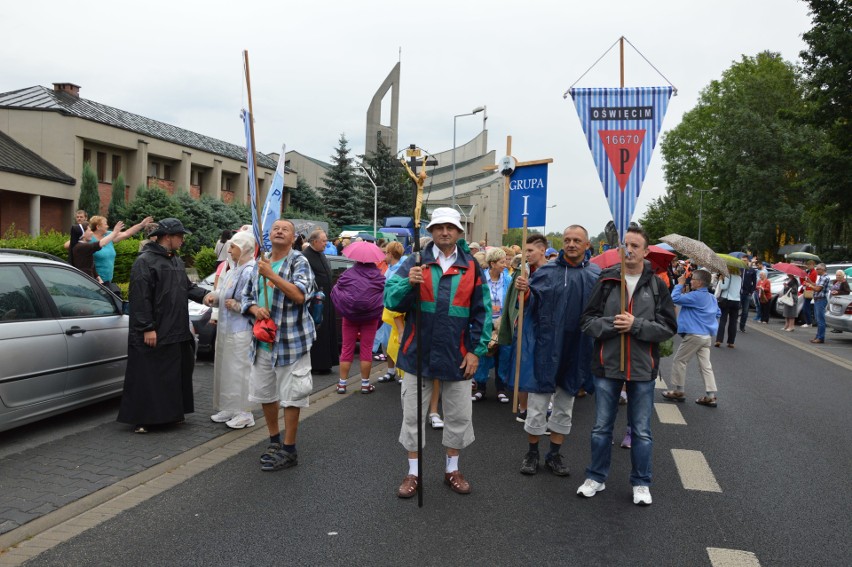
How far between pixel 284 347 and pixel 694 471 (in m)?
3.31

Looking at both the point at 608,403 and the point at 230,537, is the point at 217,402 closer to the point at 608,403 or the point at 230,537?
the point at 230,537

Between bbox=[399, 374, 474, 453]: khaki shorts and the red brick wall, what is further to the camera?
the red brick wall

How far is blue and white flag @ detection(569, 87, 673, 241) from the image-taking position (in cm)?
547

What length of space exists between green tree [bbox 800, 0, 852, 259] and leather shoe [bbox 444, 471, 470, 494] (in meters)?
24.5

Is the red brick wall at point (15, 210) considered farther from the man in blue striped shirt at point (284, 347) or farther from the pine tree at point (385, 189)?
the man in blue striped shirt at point (284, 347)

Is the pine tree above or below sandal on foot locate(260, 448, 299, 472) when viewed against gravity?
above

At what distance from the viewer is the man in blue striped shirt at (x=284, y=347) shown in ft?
17.8

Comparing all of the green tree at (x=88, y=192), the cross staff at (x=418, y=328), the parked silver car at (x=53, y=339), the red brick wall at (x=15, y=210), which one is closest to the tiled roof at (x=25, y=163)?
the green tree at (x=88, y=192)

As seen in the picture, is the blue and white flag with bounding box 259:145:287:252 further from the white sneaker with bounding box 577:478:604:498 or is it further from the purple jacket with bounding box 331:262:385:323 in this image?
the purple jacket with bounding box 331:262:385:323

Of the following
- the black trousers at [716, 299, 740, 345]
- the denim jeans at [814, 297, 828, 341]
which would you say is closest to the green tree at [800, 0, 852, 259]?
the denim jeans at [814, 297, 828, 341]

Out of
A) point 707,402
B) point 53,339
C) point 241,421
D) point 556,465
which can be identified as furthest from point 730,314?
point 53,339

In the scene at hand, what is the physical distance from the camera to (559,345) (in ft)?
17.5

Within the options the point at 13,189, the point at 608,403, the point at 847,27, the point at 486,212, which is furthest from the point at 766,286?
the point at 486,212

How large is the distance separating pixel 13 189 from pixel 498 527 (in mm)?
33247
